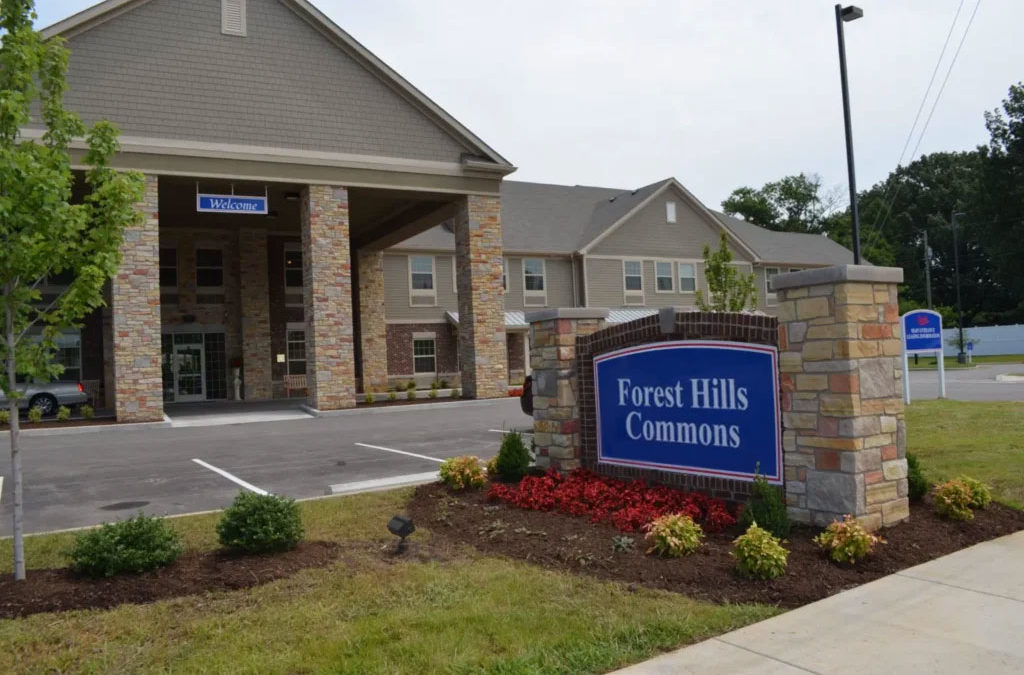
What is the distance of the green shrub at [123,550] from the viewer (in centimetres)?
599

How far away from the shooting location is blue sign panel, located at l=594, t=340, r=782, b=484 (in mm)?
6852

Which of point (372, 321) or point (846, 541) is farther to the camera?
point (372, 321)

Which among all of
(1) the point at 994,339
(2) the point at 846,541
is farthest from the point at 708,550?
(1) the point at 994,339

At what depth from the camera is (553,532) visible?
7.08 meters

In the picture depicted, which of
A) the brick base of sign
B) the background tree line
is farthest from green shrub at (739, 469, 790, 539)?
the background tree line

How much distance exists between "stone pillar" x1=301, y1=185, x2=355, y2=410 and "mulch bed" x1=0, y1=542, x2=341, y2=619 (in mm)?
16266

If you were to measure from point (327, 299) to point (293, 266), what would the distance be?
10.5 m

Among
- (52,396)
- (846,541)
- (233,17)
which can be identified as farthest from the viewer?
(52,396)

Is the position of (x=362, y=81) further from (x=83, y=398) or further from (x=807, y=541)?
(x=807, y=541)

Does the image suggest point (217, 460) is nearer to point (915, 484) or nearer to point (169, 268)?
point (915, 484)

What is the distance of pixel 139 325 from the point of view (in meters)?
20.6

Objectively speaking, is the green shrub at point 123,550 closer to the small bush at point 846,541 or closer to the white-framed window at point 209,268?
the small bush at point 846,541

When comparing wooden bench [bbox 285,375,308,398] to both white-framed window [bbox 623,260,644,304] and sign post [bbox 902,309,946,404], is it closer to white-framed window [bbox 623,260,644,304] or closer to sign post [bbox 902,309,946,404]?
white-framed window [bbox 623,260,644,304]

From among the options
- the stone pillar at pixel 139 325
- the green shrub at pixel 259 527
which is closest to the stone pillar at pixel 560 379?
the green shrub at pixel 259 527
